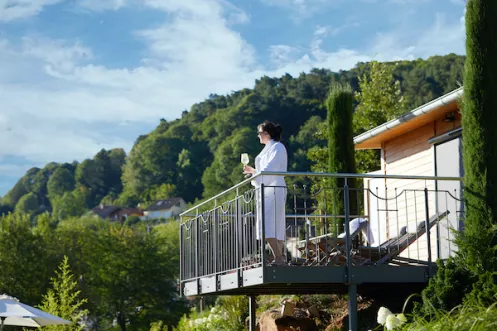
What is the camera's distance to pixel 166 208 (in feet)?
366

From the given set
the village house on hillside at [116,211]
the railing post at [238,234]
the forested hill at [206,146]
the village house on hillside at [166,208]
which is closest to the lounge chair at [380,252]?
the railing post at [238,234]

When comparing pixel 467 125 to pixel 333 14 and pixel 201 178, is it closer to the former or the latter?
pixel 333 14

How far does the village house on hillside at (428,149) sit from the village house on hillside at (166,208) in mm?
84900

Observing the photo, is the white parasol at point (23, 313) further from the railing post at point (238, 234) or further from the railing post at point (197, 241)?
the railing post at point (238, 234)

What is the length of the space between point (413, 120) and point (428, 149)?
0.90m

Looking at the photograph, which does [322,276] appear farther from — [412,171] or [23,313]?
[23,313]

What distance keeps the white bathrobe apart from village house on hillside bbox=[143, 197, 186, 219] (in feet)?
297

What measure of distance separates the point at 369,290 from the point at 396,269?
231 centimetres

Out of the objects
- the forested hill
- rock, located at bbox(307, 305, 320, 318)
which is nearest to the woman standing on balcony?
rock, located at bbox(307, 305, 320, 318)

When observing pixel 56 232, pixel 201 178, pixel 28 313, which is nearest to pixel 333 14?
pixel 201 178

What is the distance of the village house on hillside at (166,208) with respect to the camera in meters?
107

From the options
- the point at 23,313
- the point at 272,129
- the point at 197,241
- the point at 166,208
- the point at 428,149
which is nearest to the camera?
the point at 272,129

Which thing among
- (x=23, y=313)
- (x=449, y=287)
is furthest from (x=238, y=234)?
(x=23, y=313)

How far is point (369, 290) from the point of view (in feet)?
44.9
